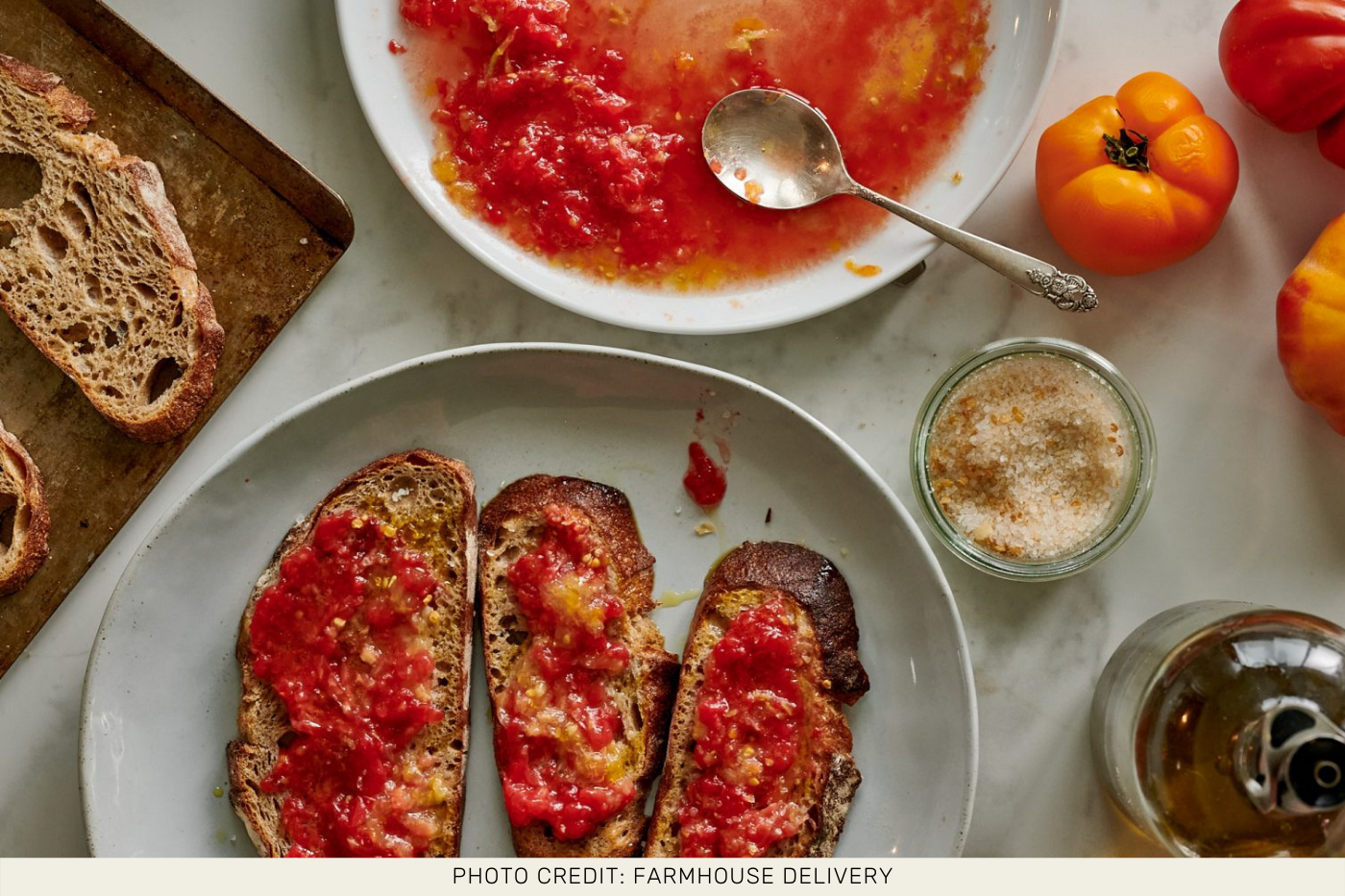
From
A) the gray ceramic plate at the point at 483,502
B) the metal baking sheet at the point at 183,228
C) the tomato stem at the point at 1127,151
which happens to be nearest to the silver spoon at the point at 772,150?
the tomato stem at the point at 1127,151

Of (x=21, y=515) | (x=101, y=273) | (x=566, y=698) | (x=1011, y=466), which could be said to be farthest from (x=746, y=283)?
(x=21, y=515)

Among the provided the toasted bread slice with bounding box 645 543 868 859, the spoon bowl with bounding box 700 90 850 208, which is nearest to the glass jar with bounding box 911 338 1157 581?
the toasted bread slice with bounding box 645 543 868 859

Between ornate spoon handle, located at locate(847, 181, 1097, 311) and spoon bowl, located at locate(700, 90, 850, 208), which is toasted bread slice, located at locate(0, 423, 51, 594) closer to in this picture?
spoon bowl, located at locate(700, 90, 850, 208)

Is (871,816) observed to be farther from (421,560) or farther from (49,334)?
(49,334)

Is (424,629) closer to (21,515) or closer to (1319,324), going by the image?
(21,515)

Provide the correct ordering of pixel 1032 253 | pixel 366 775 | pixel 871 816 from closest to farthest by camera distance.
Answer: pixel 366 775 → pixel 871 816 → pixel 1032 253

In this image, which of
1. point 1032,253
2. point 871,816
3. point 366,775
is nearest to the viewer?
point 366,775

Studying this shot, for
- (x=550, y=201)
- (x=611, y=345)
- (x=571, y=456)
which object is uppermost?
(x=550, y=201)

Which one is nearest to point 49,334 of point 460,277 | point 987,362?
point 460,277
